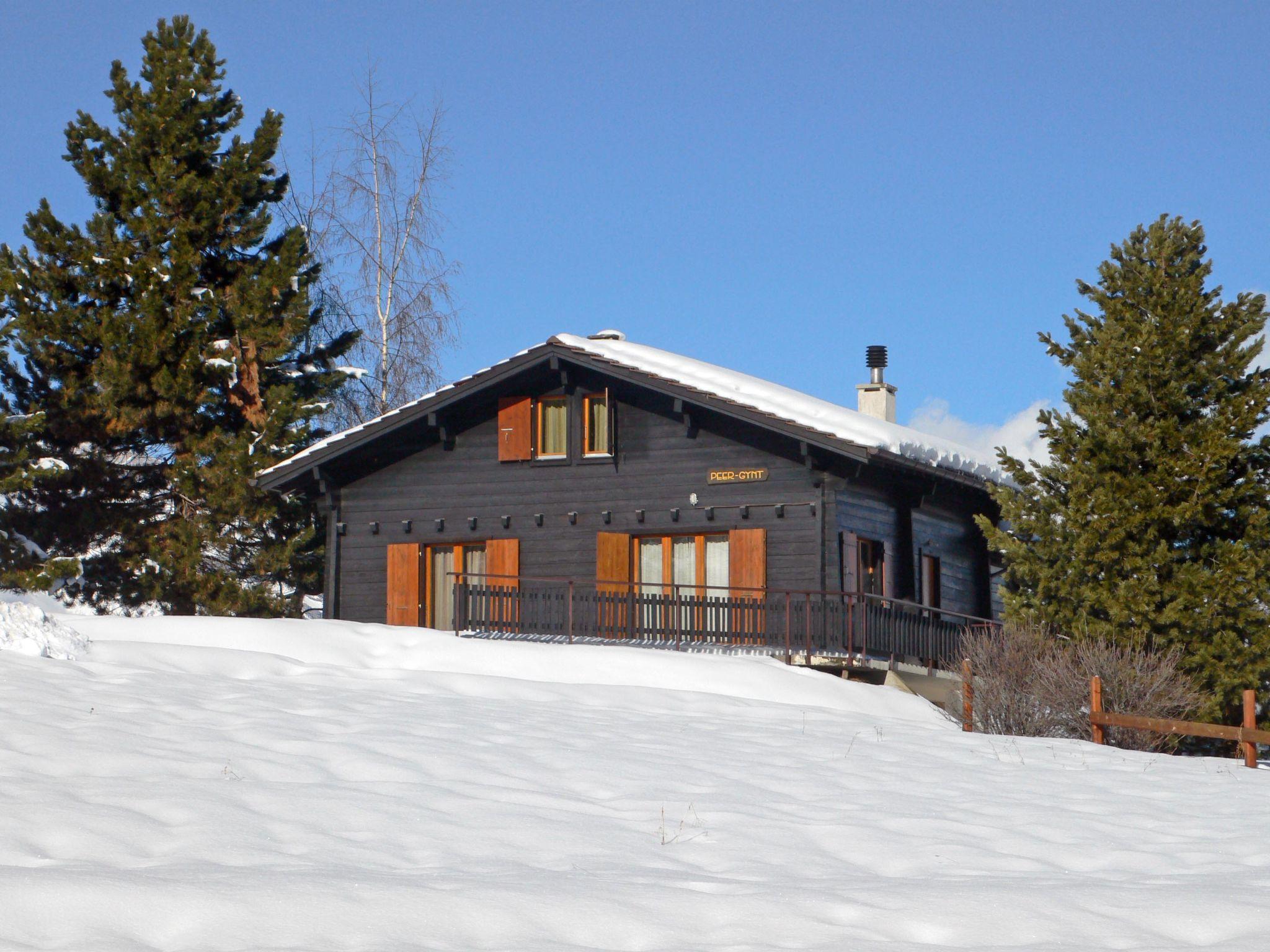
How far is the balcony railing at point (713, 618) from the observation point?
68.3 ft

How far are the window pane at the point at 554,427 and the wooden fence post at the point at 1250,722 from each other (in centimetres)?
1187

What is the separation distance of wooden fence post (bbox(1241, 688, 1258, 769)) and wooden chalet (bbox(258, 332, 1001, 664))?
19.6 feet

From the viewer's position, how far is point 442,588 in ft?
81.1

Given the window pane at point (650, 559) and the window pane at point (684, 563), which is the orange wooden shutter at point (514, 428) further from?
the window pane at point (684, 563)

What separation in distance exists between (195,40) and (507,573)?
42.1 feet

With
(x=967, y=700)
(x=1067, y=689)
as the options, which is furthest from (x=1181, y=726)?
(x=967, y=700)

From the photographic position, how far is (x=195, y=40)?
94.4ft

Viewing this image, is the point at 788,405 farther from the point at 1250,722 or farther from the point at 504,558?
the point at 1250,722

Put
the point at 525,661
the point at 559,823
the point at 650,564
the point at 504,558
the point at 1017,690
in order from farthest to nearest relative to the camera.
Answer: the point at 504,558, the point at 650,564, the point at 525,661, the point at 1017,690, the point at 559,823

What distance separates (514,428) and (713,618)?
5127 mm

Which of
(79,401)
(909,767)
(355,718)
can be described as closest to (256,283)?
(79,401)

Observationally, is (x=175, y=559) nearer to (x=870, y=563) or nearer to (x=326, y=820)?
(x=870, y=563)

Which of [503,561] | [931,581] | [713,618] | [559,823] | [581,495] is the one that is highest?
[581,495]

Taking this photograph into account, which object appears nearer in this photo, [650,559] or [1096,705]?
[1096,705]
